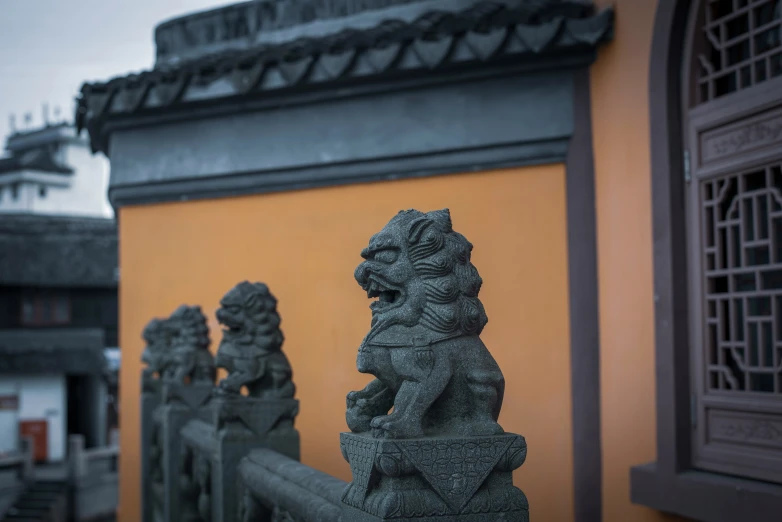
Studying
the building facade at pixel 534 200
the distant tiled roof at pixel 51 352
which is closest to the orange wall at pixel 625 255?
the building facade at pixel 534 200

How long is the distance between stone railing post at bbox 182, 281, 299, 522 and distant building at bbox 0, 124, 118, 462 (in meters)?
22.5

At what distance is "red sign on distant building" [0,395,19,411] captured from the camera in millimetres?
26188

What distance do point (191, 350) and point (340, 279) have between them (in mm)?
1289

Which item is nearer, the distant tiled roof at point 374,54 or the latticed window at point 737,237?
the latticed window at point 737,237

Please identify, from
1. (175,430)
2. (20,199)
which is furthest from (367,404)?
(20,199)

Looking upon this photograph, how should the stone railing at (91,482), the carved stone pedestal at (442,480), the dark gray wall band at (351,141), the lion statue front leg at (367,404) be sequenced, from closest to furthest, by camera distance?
1. the carved stone pedestal at (442,480)
2. the lion statue front leg at (367,404)
3. the dark gray wall band at (351,141)
4. the stone railing at (91,482)

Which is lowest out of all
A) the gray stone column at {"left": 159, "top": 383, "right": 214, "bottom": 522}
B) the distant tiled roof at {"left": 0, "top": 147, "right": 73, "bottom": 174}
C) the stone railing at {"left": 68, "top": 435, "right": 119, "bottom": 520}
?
the stone railing at {"left": 68, "top": 435, "right": 119, "bottom": 520}

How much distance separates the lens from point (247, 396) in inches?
203

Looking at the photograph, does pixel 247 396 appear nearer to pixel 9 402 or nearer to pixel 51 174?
pixel 9 402

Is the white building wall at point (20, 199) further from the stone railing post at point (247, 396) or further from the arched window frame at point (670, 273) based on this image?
the arched window frame at point (670, 273)

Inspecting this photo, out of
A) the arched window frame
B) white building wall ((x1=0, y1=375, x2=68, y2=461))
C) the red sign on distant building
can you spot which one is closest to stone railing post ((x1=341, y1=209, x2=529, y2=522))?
the arched window frame

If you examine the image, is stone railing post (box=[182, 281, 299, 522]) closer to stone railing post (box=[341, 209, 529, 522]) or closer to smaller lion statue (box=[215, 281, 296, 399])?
smaller lion statue (box=[215, 281, 296, 399])

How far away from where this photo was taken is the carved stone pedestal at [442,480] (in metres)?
2.88

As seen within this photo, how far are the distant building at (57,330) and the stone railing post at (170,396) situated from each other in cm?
1952
